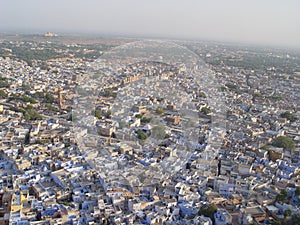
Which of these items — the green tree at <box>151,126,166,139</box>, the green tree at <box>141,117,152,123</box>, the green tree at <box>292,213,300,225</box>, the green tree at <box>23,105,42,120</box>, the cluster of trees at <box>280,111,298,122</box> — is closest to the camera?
the green tree at <box>292,213,300,225</box>

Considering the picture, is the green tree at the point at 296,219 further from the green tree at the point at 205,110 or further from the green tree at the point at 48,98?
the green tree at the point at 48,98

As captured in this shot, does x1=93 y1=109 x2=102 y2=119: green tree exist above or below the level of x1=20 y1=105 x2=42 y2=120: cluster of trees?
above

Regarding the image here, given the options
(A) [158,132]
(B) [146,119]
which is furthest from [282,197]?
(B) [146,119]

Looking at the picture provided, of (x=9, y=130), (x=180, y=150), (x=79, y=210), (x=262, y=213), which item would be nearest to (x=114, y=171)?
(x=79, y=210)

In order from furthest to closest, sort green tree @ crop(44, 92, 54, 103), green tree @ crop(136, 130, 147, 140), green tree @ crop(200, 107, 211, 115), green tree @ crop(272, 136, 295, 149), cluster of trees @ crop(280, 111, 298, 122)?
green tree @ crop(44, 92, 54, 103) < cluster of trees @ crop(280, 111, 298, 122) < green tree @ crop(200, 107, 211, 115) < green tree @ crop(272, 136, 295, 149) < green tree @ crop(136, 130, 147, 140)

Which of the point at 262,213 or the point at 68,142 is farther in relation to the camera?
the point at 68,142

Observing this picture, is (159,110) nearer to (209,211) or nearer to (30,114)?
(30,114)

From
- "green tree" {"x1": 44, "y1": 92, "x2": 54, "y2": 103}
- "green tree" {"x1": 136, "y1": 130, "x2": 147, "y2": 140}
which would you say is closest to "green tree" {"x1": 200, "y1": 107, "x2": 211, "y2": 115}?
"green tree" {"x1": 136, "y1": 130, "x2": 147, "y2": 140}

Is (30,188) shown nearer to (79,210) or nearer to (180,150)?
(79,210)

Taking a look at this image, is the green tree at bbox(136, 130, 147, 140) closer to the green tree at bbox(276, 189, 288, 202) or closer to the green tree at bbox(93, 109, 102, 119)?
the green tree at bbox(93, 109, 102, 119)
